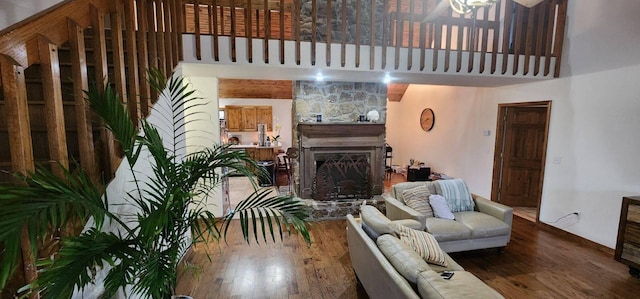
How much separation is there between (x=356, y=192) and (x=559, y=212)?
2973mm

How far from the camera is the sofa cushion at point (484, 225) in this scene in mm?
3105

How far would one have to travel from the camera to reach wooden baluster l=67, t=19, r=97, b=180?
4.31ft

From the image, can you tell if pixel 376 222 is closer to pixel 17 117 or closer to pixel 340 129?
pixel 17 117

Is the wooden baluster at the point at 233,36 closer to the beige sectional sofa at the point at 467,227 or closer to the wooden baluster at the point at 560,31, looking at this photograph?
the beige sectional sofa at the point at 467,227

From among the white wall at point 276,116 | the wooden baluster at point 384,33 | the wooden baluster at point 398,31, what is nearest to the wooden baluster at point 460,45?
the wooden baluster at point 398,31

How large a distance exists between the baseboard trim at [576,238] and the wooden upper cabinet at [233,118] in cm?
716

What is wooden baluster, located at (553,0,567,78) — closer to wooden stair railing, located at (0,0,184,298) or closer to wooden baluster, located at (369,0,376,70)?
wooden baluster, located at (369,0,376,70)

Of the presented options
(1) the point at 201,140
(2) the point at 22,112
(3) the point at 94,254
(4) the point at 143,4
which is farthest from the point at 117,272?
(1) the point at 201,140

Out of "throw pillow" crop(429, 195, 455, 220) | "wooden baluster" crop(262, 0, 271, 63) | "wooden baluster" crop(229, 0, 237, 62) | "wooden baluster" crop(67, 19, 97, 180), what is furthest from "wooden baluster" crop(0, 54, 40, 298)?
"throw pillow" crop(429, 195, 455, 220)

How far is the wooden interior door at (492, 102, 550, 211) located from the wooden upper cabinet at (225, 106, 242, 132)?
6398 millimetres

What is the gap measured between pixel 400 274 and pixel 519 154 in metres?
4.34

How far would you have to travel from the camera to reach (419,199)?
341 cm

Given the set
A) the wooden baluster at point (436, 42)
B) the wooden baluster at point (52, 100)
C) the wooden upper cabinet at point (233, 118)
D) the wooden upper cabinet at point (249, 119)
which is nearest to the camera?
the wooden baluster at point (52, 100)

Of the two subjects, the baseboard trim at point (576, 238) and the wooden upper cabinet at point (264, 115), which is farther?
the wooden upper cabinet at point (264, 115)
